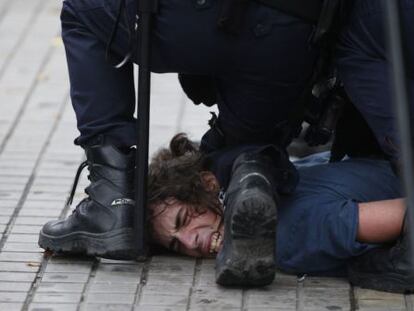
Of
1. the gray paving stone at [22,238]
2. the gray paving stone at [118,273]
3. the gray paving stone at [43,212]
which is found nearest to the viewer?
the gray paving stone at [118,273]

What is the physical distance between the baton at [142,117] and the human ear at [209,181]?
0.28 metres

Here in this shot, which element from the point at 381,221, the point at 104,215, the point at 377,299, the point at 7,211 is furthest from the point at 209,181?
the point at 7,211

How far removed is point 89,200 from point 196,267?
448 mm

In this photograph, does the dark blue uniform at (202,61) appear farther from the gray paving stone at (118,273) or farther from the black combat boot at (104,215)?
the gray paving stone at (118,273)

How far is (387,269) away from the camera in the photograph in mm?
4117

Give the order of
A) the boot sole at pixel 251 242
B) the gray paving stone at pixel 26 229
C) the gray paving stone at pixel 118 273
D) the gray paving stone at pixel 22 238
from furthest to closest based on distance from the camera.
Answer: the gray paving stone at pixel 26 229, the gray paving stone at pixel 22 238, the gray paving stone at pixel 118 273, the boot sole at pixel 251 242

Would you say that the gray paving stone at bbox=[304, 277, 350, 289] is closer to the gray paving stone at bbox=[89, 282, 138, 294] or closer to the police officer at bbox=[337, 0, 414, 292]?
the police officer at bbox=[337, 0, 414, 292]

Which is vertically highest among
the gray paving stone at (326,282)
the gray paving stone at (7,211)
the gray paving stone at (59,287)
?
the gray paving stone at (326,282)

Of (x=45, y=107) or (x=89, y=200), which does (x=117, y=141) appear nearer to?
(x=89, y=200)

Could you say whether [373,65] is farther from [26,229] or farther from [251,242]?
[26,229]

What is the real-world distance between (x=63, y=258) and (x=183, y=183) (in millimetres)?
517

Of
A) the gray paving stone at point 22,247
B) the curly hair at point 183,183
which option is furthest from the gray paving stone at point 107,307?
Answer: the gray paving stone at point 22,247

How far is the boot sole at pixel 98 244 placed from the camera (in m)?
4.25

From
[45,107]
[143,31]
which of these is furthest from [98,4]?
[45,107]
